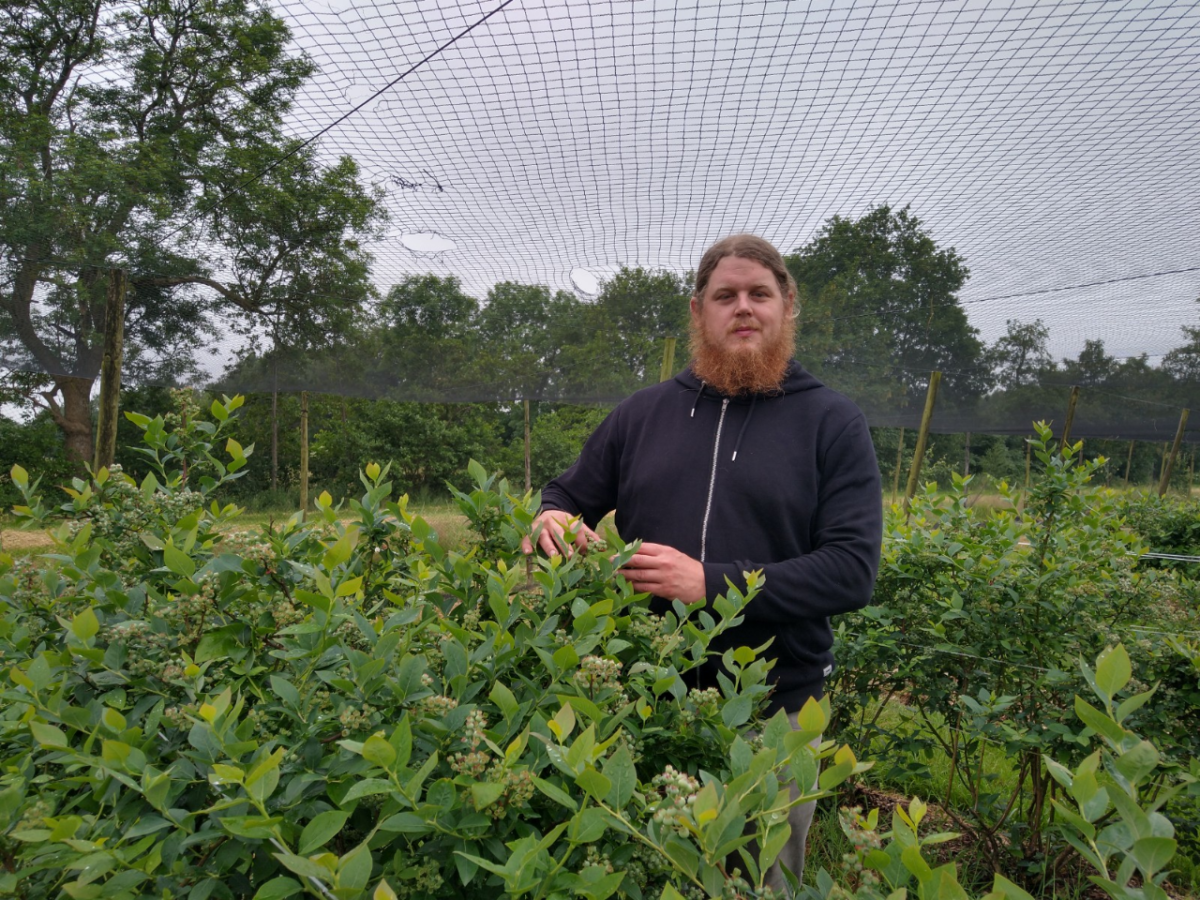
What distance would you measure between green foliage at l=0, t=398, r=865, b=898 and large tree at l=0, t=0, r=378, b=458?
7.61m

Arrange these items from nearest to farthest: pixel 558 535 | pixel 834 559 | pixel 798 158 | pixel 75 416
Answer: pixel 558 535, pixel 834 559, pixel 798 158, pixel 75 416

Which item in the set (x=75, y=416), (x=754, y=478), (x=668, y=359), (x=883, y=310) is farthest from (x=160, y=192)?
(x=754, y=478)

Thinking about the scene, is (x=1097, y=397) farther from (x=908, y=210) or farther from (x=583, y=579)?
(x=583, y=579)

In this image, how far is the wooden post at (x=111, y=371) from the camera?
504 cm

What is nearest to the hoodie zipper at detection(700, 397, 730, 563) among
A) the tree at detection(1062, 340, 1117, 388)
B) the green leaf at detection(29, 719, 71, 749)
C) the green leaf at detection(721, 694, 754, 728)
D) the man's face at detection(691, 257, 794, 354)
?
the man's face at detection(691, 257, 794, 354)

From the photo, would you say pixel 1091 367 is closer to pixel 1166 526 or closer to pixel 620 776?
pixel 1166 526

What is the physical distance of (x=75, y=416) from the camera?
12.6 m

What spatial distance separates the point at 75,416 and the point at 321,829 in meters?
14.6

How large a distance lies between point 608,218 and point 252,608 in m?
7.05

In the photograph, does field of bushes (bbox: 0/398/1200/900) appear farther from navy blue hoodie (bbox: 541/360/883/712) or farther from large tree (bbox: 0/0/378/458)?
large tree (bbox: 0/0/378/458)

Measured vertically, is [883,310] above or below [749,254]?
above

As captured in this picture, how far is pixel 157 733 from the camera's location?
3.35 ft

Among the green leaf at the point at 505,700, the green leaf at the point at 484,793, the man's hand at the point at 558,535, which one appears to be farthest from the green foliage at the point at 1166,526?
the green leaf at the point at 484,793

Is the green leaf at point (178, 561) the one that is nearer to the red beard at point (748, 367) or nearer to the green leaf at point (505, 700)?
the green leaf at point (505, 700)
